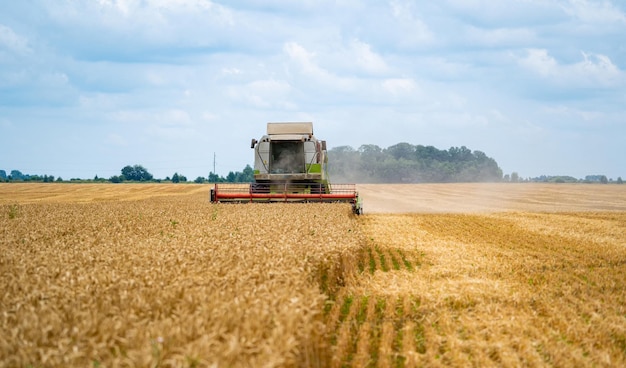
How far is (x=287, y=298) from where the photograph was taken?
17.3ft

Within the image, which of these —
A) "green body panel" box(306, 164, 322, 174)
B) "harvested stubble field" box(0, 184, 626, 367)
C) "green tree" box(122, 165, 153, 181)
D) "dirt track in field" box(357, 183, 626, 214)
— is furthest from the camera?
"green tree" box(122, 165, 153, 181)

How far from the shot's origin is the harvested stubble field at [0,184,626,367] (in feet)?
14.2

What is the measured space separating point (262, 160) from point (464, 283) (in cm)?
1345

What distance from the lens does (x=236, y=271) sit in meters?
6.33

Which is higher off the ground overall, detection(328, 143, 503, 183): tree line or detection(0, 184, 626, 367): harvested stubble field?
detection(328, 143, 503, 183): tree line

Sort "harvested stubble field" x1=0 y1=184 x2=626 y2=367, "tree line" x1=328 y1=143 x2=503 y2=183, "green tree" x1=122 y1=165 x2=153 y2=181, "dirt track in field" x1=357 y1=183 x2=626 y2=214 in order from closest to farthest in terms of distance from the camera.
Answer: "harvested stubble field" x1=0 y1=184 x2=626 y2=367 < "dirt track in field" x1=357 y1=183 x2=626 y2=214 < "tree line" x1=328 y1=143 x2=503 y2=183 < "green tree" x1=122 y1=165 x2=153 y2=181

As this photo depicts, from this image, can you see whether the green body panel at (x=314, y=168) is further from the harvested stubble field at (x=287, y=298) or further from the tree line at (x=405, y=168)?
the tree line at (x=405, y=168)

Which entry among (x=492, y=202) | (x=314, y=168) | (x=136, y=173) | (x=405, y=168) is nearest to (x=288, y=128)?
(x=314, y=168)

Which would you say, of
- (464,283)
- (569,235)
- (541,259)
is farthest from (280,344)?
(569,235)

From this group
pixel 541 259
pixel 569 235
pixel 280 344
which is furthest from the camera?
pixel 569 235

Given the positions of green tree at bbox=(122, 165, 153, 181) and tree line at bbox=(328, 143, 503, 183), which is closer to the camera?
tree line at bbox=(328, 143, 503, 183)

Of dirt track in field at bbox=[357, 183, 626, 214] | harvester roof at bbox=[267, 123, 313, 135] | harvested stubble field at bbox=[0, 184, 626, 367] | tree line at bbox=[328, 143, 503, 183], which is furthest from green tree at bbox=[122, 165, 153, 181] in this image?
harvested stubble field at bbox=[0, 184, 626, 367]

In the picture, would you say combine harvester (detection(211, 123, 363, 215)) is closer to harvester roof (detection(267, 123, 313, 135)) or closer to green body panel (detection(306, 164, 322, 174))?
green body panel (detection(306, 164, 322, 174))

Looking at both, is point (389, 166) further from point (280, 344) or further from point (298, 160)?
point (280, 344)
